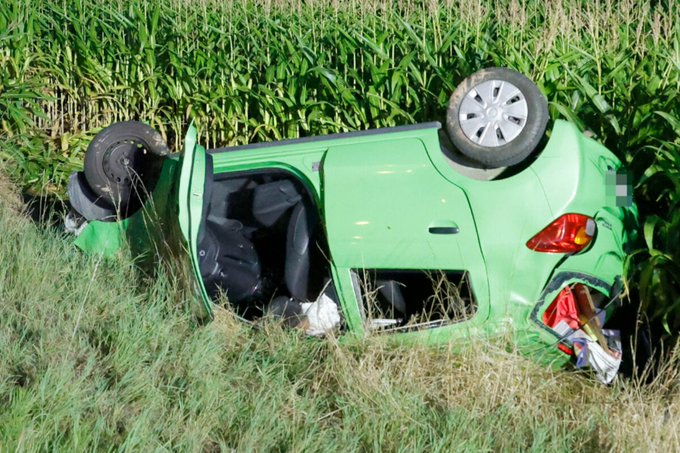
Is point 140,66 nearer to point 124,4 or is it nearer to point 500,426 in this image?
point 124,4

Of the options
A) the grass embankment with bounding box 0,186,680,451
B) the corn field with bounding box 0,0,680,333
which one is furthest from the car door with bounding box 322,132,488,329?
the corn field with bounding box 0,0,680,333

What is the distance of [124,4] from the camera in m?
10.7

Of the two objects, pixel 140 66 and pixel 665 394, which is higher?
pixel 140 66

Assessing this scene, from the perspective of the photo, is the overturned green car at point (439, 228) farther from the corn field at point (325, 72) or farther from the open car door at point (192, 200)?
the corn field at point (325, 72)

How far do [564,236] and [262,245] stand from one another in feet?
6.50

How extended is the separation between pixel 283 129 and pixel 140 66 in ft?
5.94

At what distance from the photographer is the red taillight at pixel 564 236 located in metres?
5.72

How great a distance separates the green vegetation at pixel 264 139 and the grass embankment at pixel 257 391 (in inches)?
0.5

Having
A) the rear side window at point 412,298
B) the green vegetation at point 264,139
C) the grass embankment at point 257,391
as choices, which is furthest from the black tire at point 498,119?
the grass embankment at point 257,391

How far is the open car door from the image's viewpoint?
5879 mm

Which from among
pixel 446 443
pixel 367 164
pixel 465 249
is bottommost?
pixel 446 443

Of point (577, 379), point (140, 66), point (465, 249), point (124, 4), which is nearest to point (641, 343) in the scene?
point (577, 379)

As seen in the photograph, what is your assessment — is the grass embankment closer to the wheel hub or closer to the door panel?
the door panel

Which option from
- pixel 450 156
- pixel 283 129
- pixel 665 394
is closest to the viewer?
pixel 665 394
